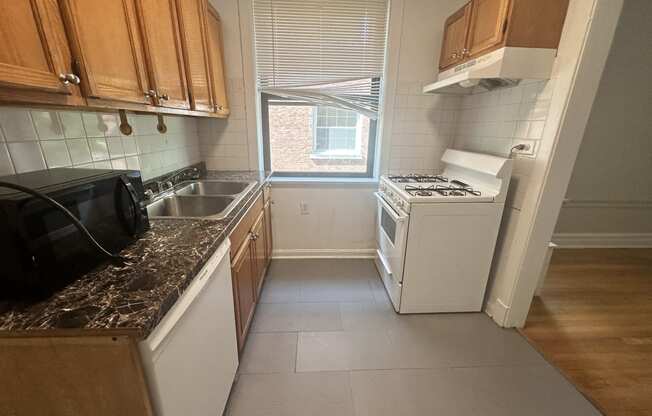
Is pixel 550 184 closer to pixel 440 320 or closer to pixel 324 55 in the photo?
pixel 440 320

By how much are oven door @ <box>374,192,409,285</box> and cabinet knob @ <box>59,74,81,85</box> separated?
5.55ft

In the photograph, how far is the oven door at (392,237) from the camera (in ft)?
6.09

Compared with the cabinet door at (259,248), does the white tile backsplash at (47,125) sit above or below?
above

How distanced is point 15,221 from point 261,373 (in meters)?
1.37

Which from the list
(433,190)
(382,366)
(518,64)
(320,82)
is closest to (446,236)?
(433,190)

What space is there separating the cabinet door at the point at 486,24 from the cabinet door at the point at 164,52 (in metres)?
1.80

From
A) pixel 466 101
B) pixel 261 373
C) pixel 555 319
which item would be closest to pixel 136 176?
pixel 261 373

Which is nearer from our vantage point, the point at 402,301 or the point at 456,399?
the point at 456,399

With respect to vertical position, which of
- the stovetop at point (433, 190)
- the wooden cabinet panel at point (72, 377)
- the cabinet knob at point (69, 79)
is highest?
the cabinet knob at point (69, 79)

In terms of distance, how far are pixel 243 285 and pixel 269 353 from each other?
1.62 feet

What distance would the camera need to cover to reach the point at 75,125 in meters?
1.19

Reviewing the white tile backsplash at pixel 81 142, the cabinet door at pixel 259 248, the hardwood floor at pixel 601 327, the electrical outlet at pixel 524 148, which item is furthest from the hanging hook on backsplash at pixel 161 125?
the hardwood floor at pixel 601 327

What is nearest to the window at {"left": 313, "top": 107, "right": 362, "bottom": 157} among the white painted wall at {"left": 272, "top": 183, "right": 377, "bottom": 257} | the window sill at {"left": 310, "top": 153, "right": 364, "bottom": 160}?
the window sill at {"left": 310, "top": 153, "right": 364, "bottom": 160}

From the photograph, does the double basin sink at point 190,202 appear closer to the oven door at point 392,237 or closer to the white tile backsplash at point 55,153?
the white tile backsplash at point 55,153
